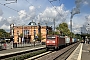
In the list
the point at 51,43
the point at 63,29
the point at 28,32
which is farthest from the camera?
the point at 63,29

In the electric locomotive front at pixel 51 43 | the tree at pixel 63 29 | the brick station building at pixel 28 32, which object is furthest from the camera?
the tree at pixel 63 29

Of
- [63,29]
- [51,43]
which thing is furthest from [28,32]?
[51,43]

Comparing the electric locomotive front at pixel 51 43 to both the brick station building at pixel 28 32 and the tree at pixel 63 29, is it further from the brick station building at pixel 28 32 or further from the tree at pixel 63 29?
the tree at pixel 63 29

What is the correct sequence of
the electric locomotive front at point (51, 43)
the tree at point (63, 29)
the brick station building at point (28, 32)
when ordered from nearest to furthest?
the electric locomotive front at point (51, 43), the brick station building at point (28, 32), the tree at point (63, 29)

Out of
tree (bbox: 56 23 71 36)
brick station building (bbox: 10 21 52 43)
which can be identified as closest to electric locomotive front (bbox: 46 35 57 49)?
brick station building (bbox: 10 21 52 43)

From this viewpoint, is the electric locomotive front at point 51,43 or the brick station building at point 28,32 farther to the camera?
the brick station building at point 28,32

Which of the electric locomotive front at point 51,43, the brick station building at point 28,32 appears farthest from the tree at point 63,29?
the electric locomotive front at point 51,43

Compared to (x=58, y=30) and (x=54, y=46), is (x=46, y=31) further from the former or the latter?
(x=54, y=46)

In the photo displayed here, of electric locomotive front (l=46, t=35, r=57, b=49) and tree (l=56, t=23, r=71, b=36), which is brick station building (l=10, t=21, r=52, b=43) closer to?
tree (l=56, t=23, r=71, b=36)

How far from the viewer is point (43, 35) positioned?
99500 mm

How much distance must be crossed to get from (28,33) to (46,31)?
9.38 meters

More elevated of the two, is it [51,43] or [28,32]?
[28,32]

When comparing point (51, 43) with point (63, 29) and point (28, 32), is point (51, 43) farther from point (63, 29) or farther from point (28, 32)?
point (63, 29)

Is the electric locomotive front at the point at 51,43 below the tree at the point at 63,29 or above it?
below
